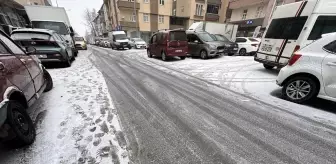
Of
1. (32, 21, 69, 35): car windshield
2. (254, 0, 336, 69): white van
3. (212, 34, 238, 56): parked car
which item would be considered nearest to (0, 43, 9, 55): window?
(254, 0, 336, 69): white van

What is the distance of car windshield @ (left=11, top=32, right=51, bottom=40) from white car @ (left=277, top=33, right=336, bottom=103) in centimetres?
888

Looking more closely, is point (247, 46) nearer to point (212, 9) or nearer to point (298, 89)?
point (298, 89)

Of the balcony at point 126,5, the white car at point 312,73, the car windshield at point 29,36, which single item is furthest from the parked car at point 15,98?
the balcony at point 126,5

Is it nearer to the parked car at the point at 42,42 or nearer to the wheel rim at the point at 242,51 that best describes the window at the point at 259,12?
the wheel rim at the point at 242,51

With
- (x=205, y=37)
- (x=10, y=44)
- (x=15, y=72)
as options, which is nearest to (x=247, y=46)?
(x=205, y=37)

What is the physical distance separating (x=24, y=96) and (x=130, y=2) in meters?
33.8

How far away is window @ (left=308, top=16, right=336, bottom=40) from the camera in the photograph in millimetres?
5349

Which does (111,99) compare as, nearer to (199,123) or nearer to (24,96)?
(24,96)

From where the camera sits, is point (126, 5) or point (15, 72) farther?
point (126, 5)

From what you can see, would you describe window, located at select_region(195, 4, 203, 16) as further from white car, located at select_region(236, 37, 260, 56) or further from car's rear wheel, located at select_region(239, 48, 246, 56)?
car's rear wheel, located at select_region(239, 48, 246, 56)

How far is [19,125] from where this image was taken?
214cm

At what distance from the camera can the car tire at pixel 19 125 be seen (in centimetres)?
200

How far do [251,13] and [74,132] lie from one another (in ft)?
104

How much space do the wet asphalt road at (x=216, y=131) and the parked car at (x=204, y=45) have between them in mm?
6830
